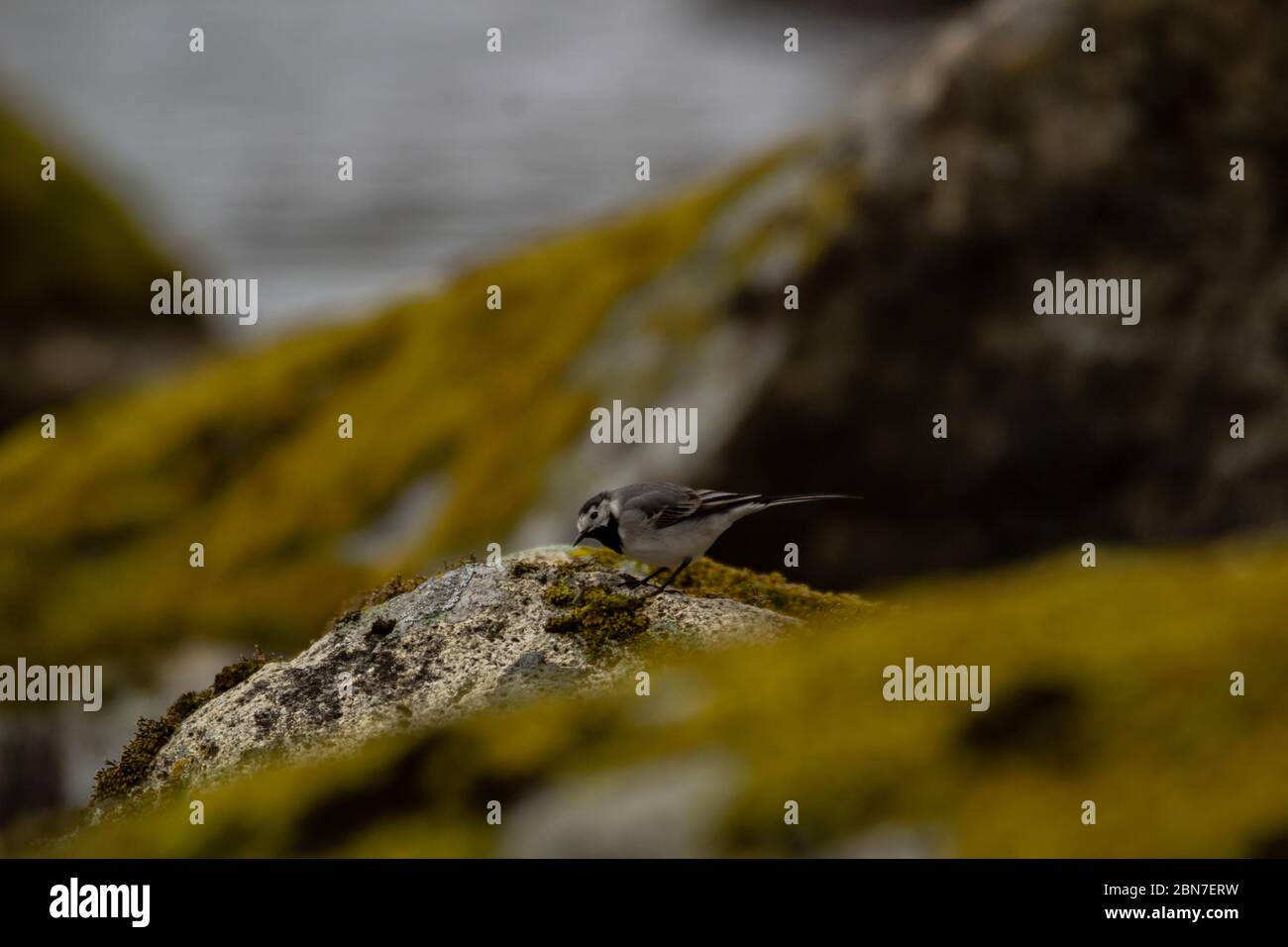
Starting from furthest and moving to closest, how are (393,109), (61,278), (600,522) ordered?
(393,109)
(61,278)
(600,522)

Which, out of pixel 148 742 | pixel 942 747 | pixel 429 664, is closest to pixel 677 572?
pixel 429 664

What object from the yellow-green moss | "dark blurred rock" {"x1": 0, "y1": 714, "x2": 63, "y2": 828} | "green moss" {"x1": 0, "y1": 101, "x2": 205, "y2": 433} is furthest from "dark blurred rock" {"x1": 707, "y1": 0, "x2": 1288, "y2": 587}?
"green moss" {"x1": 0, "y1": 101, "x2": 205, "y2": 433}

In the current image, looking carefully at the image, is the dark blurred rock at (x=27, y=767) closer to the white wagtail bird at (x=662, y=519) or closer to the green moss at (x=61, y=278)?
the white wagtail bird at (x=662, y=519)

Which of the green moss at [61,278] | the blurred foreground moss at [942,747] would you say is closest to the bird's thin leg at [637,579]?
the blurred foreground moss at [942,747]

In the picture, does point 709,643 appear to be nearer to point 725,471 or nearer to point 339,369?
point 725,471

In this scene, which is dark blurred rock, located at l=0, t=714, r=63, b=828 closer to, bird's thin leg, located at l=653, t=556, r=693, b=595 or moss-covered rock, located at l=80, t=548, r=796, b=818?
moss-covered rock, located at l=80, t=548, r=796, b=818

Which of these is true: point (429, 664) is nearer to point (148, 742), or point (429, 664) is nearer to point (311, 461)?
point (148, 742)
